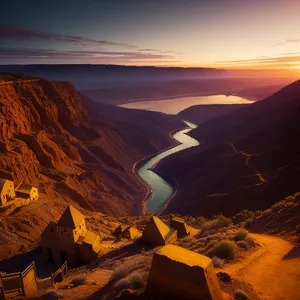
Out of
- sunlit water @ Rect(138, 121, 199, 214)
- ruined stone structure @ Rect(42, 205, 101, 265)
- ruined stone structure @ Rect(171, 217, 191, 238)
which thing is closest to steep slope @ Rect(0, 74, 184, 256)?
sunlit water @ Rect(138, 121, 199, 214)

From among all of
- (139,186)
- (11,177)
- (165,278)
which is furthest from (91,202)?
(165,278)

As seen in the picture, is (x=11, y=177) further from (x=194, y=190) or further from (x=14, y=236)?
(x=194, y=190)

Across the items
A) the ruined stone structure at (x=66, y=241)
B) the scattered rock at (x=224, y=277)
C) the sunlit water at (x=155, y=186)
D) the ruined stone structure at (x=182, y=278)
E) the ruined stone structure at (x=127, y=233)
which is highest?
the ruined stone structure at (x=182, y=278)

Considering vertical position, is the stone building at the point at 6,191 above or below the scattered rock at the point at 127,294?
below

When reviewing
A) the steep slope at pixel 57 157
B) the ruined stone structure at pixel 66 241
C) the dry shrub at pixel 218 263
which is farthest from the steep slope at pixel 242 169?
the dry shrub at pixel 218 263

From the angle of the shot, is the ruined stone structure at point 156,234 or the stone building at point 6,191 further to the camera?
the stone building at point 6,191

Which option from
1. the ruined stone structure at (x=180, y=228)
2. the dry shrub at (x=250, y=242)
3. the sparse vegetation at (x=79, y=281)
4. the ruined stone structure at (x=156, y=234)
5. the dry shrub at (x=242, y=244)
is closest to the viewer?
the sparse vegetation at (x=79, y=281)

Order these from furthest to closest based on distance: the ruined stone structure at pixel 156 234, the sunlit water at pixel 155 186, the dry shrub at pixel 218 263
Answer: the sunlit water at pixel 155 186 < the ruined stone structure at pixel 156 234 < the dry shrub at pixel 218 263

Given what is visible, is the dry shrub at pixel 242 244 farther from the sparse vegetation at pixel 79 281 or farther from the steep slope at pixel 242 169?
the steep slope at pixel 242 169
